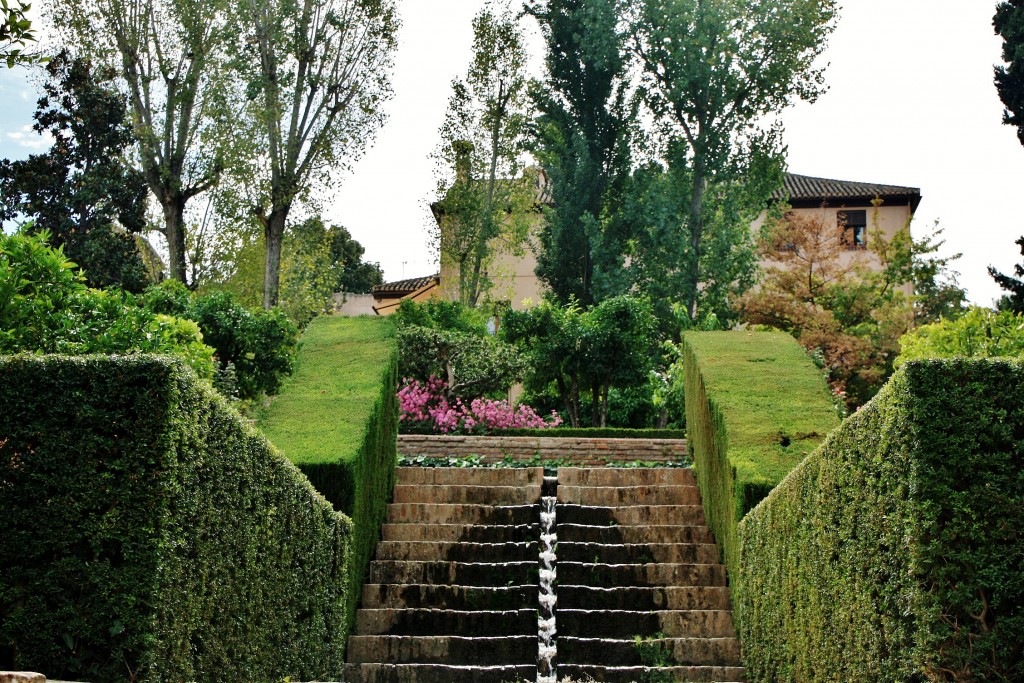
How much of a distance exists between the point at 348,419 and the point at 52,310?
3.37 metres

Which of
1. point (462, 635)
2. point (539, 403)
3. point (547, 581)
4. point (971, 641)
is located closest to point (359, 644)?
point (462, 635)

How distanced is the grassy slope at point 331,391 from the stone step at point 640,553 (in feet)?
9.05

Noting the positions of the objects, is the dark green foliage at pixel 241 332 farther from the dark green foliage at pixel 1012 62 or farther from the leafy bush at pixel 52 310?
the dark green foliage at pixel 1012 62

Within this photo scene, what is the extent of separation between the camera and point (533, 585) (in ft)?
38.8

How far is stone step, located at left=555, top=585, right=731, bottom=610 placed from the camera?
11719mm

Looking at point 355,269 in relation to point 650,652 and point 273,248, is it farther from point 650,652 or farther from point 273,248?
point 650,652

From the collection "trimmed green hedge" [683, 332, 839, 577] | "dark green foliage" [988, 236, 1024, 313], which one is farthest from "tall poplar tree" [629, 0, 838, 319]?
"trimmed green hedge" [683, 332, 839, 577]

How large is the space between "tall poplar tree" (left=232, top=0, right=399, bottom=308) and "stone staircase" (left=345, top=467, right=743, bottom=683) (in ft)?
63.4

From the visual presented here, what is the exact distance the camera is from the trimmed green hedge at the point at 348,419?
11312 millimetres

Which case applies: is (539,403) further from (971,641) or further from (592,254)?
(971,641)

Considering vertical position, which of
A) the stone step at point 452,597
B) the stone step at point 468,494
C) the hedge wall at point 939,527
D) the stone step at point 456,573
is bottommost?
the stone step at point 452,597

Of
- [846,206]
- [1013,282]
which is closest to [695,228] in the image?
[1013,282]

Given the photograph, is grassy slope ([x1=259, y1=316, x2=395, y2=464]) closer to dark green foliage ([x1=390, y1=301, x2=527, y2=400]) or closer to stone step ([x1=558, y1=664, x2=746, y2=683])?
stone step ([x1=558, y1=664, x2=746, y2=683])

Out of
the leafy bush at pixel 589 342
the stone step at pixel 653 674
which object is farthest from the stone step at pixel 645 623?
the leafy bush at pixel 589 342
